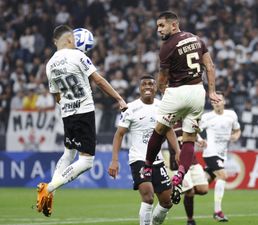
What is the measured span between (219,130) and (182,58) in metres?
6.63

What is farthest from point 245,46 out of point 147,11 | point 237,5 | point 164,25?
point 164,25

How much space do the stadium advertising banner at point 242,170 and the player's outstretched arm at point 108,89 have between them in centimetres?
1226

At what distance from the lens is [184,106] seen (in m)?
11.2

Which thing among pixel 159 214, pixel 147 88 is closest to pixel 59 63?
pixel 147 88

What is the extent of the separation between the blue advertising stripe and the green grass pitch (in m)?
0.77

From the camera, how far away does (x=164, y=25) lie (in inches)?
443

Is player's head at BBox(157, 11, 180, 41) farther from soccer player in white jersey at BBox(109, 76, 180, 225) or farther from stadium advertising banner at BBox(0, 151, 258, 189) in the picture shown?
stadium advertising banner at BBox(0, 151, 258, 189)

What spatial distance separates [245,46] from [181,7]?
3.73 m

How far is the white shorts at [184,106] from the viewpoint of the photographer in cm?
1123

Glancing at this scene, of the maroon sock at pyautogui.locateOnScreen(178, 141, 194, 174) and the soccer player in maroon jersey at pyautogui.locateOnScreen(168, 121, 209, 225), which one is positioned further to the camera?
the soccer player in maroon jersey at pyautogui.locateOnScreen(168, 121, 209, 225)

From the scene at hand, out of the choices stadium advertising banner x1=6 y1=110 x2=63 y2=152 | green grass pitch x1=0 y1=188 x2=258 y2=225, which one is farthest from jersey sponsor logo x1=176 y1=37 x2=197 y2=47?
stadium advertising banner x1=6 y1=110 x2=63 y2=152

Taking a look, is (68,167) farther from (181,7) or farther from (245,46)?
(181,7)

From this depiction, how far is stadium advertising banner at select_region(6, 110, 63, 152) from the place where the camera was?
79.7 feet

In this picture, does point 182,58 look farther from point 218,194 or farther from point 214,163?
point 214,163
